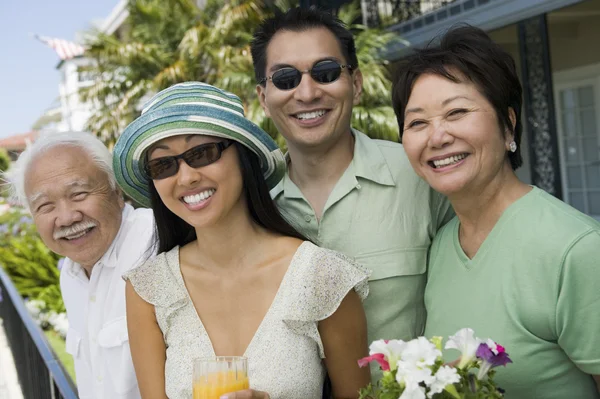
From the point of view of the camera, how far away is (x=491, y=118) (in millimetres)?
2045

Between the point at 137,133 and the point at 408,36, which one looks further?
the point at 408,36

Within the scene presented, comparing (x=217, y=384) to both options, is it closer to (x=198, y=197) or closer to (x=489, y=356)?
(x=198, y=197)

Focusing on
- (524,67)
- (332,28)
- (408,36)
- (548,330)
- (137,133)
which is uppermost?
(408,36)

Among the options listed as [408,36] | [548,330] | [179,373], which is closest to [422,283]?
[548,330]

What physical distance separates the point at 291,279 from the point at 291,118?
800 millimetres

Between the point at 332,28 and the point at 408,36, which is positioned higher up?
the point at 408,36

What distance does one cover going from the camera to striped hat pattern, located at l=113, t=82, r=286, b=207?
2.13m

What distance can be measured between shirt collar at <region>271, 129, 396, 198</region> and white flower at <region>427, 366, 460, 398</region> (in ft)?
4.42

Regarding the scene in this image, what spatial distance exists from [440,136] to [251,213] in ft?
2.40

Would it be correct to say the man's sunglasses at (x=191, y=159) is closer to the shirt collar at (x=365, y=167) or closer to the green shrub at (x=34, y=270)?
the shirt collar at (x=365, y=167)

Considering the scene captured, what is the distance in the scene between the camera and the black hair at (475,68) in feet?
6.73

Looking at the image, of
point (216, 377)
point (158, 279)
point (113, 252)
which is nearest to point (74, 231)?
point (113, 252)

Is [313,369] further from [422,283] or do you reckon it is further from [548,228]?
[548,228]

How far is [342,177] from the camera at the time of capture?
8.95 feet
